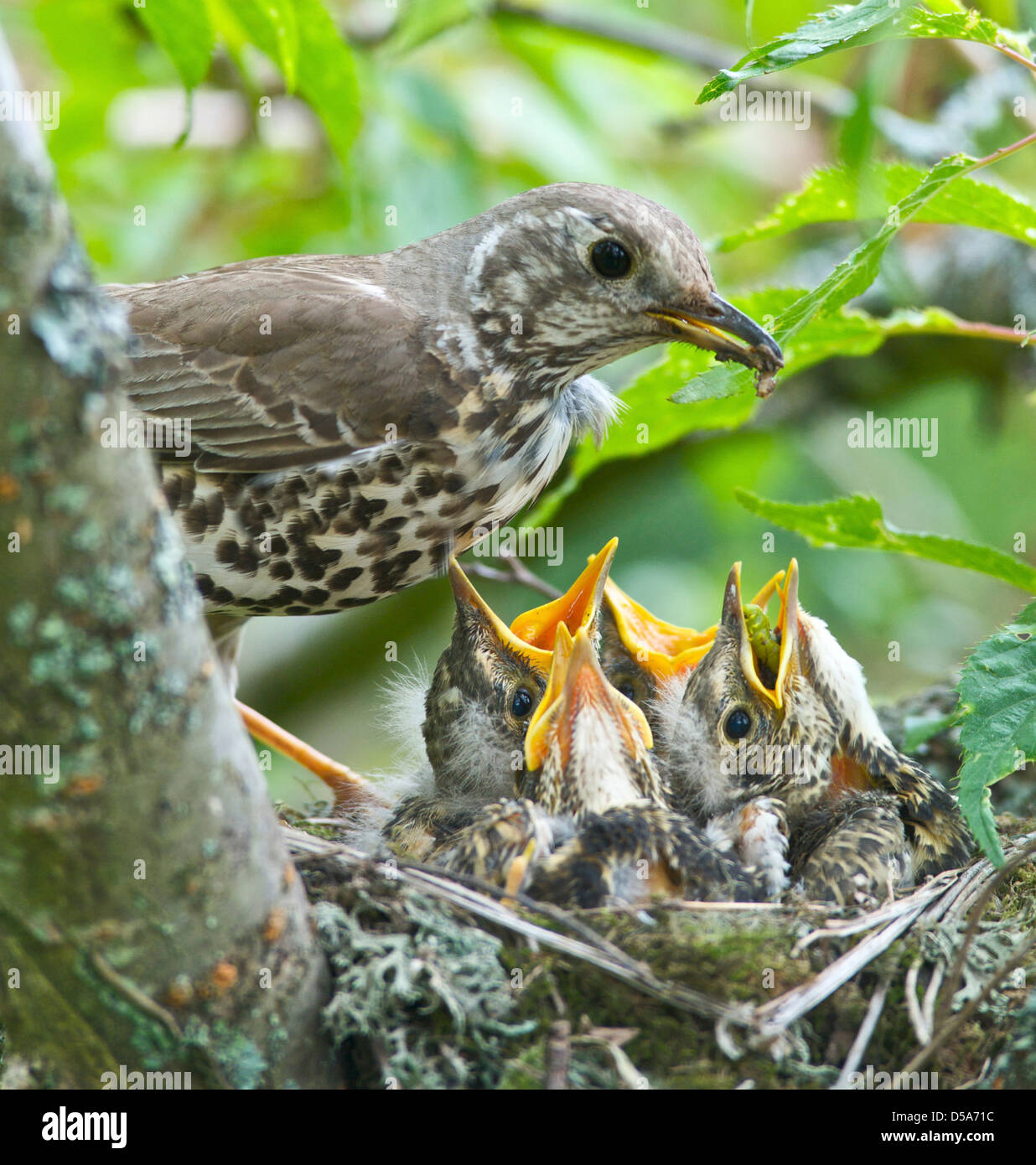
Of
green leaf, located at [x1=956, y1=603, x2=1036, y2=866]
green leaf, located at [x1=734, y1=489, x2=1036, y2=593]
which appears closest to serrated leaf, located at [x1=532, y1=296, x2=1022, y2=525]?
green leaf, located at [x1=734, y1=489, x2=1036, y2=593]

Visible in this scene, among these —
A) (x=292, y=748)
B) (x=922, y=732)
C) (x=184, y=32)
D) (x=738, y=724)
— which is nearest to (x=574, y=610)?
(x=738, y=724)

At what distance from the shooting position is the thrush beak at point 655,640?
3686 mm

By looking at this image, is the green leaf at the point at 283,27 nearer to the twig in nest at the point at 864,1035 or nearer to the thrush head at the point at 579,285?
the thrush head at the point at 579,285

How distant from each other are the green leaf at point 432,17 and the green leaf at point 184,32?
1302 mm

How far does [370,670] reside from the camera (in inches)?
227

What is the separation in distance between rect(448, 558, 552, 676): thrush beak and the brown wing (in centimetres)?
45

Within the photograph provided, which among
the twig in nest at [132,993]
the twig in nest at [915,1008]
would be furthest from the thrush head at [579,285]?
the twig in nest at [132,993]

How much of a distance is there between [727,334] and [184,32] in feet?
4.92

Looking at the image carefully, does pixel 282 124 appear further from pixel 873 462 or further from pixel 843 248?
pixel 873 462

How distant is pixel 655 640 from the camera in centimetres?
391

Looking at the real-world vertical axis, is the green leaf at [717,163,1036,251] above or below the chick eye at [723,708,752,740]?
above

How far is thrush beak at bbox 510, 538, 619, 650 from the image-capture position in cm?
344

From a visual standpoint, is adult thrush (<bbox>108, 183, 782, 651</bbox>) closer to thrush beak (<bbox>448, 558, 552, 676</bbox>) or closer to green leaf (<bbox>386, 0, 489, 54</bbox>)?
thrush beak (<bbox>448, 558, 552, 676</bbox>)

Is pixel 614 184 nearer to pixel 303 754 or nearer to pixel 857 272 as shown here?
pixel 303 754
